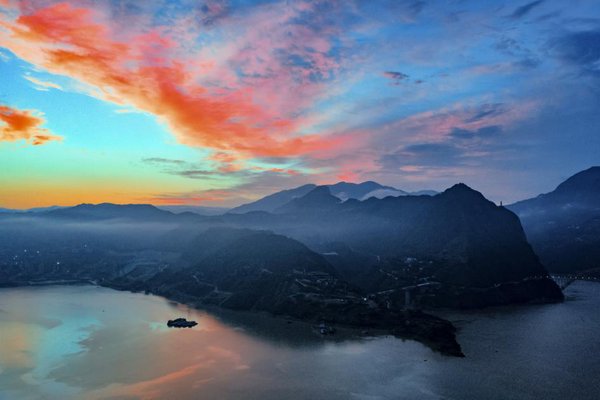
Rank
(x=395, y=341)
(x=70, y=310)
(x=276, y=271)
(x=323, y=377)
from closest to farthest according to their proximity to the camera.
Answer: (x=323, y=377)
(x=395, y=341)
(x=70, y=310)
(x=276, y=271)

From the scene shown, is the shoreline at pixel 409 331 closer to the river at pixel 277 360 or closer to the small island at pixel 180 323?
the river at pixel 277 360

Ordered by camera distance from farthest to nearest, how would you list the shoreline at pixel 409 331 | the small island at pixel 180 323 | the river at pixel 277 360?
1. the small island at pixel 180 323
2. the shoreline at pixel 409 331
3. the river at pixel 277 360

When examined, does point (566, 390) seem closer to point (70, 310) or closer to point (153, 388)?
point (153, 388)

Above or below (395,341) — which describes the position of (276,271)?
above

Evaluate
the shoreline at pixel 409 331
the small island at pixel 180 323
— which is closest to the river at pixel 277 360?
the shoreline at pixel 409 331

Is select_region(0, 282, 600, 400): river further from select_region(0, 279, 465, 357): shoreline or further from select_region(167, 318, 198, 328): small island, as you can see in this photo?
select_region(167, 318, 198, 328): small island

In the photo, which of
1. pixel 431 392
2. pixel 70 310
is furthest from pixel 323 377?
pixel 70 310

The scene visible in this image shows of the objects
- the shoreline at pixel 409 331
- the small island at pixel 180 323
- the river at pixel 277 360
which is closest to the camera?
the river at pixel 277 360

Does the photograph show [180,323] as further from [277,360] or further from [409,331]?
[409,331]

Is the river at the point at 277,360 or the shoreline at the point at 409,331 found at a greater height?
the shoreline at the point at 409,331
